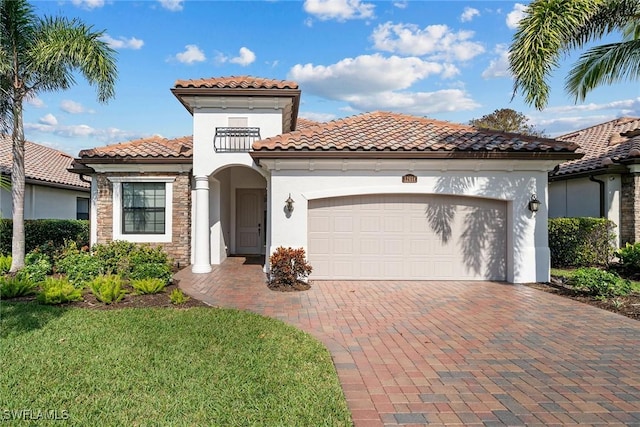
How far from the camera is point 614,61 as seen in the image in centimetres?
930

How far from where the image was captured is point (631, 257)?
35.1 feet

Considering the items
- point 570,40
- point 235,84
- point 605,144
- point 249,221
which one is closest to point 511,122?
point 605,144

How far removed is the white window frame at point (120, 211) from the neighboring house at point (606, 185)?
13.1 meters

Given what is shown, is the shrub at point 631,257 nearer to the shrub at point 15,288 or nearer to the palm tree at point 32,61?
the shrub at point 15,288

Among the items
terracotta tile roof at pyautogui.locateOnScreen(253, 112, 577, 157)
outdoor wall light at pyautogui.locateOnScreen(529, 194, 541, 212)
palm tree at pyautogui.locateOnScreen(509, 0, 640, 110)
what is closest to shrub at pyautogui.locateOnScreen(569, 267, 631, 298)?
outdoor wall light at pyautogui.locateOnScreen(529, 194, 541, 212)

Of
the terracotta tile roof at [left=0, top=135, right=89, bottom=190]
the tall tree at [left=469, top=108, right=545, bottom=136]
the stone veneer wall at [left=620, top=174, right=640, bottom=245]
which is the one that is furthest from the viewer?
the tall tree at [left=469, top=108, right=545, bottom=136]

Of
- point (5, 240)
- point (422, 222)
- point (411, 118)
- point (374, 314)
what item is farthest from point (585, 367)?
point (5, 240)

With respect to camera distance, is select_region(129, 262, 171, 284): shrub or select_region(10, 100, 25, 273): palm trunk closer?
select_region(129, 262, 171, 284): shrub

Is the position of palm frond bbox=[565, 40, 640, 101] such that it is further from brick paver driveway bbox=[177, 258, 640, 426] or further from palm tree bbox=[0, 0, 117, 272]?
palm tree bbox=[0, 0, 117, 272]

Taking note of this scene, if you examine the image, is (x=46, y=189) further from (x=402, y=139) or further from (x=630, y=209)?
(x=630, y=209)

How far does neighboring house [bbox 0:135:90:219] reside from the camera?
1560 centimetres

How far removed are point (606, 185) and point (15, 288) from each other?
17.8 meters

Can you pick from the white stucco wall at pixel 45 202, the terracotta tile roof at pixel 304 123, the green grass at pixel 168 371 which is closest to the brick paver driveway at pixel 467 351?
the green grass at pixel 168 371

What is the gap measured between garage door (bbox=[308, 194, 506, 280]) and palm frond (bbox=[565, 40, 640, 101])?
13.1 ft
